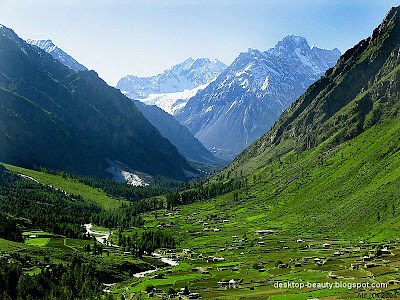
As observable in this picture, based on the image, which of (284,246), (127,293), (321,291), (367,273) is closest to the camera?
(321,291)

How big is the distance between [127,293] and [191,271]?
30.3m

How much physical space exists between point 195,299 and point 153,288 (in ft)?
75.2

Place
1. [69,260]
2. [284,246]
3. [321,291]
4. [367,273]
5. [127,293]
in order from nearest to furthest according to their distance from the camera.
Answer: [321,291]
[367,273]
[127,293]
[69,260]
[284,246]

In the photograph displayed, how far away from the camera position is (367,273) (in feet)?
353

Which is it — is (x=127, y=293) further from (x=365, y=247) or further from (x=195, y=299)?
(x=365, y=247)

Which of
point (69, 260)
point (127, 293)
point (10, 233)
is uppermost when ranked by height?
point (10, 233)

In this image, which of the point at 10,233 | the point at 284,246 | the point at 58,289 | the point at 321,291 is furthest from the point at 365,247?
the point at 10,233

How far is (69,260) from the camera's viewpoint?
16588cm

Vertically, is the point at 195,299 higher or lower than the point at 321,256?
lower

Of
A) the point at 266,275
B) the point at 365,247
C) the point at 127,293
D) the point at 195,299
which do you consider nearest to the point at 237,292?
the point at 195,299

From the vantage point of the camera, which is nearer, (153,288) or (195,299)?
(195,299)

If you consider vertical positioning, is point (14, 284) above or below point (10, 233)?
below

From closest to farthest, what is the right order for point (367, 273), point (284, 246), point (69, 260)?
point (367, 273) → point (69, 260) → point (284, 246)

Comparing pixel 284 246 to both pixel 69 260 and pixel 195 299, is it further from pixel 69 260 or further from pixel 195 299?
pixel 69 260
